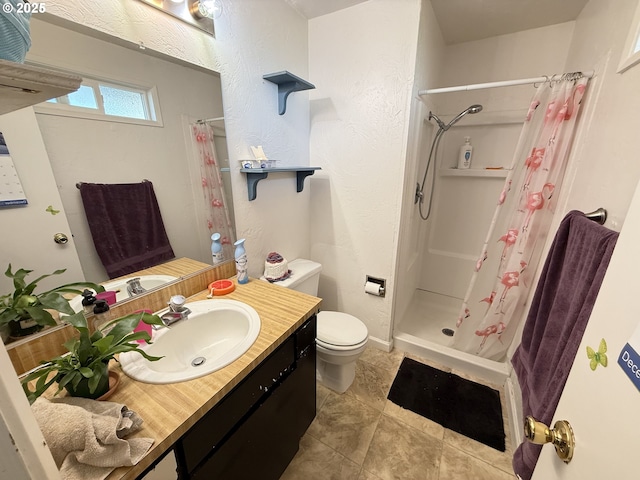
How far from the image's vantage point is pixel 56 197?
2.64 ft

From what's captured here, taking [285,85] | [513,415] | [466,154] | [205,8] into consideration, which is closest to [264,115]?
[285,85]

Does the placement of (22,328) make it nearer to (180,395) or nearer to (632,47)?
(180,395)

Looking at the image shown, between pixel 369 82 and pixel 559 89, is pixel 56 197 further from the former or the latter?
pixel 559 89

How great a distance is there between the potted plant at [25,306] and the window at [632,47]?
1893 millimetres

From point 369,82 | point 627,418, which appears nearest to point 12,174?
point 627,418

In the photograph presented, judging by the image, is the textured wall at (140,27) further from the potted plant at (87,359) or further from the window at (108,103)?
the potted plant at (87,359)

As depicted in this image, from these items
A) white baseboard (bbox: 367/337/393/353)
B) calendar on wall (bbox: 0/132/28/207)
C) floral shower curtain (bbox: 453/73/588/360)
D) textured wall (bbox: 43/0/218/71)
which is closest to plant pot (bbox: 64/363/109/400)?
calendar on wall (bbox: 0/132/28/207)

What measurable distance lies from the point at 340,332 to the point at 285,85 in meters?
1.52

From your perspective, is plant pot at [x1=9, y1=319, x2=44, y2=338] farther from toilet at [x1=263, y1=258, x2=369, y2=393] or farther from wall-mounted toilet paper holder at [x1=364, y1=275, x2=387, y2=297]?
wall-mounted toilet paper holder at [x1=364, y1=275, x2=387, y2=297]

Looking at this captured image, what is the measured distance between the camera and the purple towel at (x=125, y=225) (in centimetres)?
90

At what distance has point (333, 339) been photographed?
1543 mm

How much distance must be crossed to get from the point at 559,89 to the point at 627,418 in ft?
5.27

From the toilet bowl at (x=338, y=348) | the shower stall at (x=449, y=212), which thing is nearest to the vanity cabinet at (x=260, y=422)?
the toilet bowl at (x=338, y=348)

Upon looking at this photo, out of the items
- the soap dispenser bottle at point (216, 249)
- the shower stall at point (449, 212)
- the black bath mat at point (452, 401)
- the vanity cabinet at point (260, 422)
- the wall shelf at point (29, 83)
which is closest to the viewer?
the wall shelf at point (29, 83)
